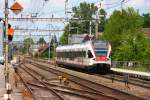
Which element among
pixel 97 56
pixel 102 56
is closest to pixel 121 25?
pixel 102 56

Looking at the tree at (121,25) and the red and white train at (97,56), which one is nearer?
the red and white train at (97,56)

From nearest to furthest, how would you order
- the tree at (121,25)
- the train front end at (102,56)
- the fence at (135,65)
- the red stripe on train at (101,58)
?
the fence at (135,65), the train front end at (102,56), the red stripe on train at (101,58), the tree at (121,25)

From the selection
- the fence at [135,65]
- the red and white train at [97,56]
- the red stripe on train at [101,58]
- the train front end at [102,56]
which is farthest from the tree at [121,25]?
the red stripe on train at [101,58]

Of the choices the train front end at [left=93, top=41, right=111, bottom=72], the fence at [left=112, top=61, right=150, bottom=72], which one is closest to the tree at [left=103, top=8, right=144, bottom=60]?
the fence at [left=112, top=61, right=150, bottom=72]

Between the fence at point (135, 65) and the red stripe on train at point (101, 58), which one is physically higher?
the red stripe on train at point (101, 58)

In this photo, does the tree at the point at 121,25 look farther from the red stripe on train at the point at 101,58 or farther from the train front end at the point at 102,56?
the red stripe on train at the point at 101,58

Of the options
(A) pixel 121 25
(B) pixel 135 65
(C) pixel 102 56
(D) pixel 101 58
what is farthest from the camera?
(A) pixel 121 25

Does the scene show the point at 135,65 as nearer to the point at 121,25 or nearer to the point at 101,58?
the point at 101,58

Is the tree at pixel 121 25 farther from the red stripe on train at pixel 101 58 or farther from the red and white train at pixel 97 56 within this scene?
the red stripe on train at pixel 101 58

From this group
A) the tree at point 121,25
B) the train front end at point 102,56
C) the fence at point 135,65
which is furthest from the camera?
the tree at point 121,25

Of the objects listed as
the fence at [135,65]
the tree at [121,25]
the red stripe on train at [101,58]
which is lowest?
the fence at [135,65]

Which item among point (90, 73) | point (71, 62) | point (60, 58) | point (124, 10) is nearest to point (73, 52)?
point (71, 62)

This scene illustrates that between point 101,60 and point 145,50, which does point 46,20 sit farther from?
point 101,60

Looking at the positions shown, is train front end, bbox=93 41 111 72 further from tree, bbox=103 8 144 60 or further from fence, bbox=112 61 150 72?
tree, bbox=103 8 144 60
